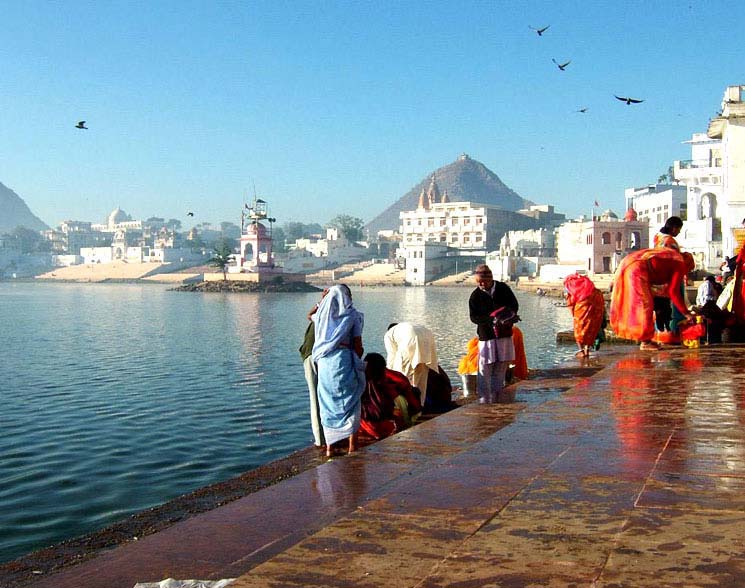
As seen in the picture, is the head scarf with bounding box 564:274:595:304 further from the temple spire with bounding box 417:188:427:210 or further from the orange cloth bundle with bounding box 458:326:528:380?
the temple spire with bounding box 417:188:427:210

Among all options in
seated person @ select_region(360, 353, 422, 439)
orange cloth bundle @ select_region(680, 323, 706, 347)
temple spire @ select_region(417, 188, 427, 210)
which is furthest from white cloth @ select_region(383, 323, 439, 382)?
temple spire @ select_region(417, 188, 427, 210)

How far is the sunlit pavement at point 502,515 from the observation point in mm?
2531

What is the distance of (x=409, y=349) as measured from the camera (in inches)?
301

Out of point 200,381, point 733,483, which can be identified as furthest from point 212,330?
point 733,483

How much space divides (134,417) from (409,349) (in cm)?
553

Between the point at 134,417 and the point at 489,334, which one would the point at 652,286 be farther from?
the point at 134,417

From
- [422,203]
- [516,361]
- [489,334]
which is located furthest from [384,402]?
[422,203]

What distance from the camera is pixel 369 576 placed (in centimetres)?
255

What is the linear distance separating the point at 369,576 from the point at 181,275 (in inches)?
4702

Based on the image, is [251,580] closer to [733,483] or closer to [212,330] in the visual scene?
[733,483]

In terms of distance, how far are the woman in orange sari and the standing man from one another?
3350mm

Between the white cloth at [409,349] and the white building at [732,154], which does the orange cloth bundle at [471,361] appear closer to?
the white cloth at [409,349]

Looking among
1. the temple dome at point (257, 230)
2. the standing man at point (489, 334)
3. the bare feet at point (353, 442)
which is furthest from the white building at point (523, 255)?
the bare feet at point (353, 442)

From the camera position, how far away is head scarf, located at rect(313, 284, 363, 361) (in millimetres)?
5797
